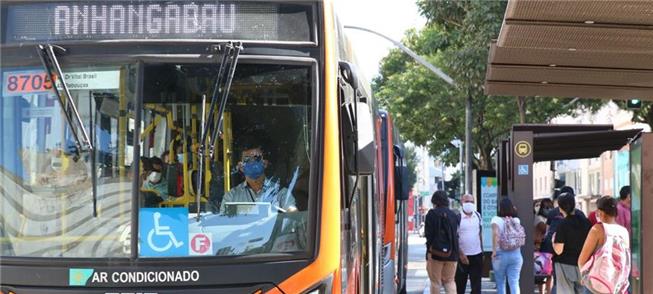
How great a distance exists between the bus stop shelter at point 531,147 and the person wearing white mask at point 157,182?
27.8ft

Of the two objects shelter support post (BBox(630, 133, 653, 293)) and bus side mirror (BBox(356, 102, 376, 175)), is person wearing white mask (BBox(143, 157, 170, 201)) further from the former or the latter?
shelter support post (BBox(630, 133, 653, 293))

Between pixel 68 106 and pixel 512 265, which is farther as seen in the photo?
pixel 512 265

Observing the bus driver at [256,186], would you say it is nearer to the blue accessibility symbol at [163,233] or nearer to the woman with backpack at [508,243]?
the blue accessibility symbol at [163,233]

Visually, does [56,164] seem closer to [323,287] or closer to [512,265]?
[323,287]

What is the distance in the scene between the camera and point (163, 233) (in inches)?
214

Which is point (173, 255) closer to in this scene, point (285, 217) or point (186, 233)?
point (186, 233)

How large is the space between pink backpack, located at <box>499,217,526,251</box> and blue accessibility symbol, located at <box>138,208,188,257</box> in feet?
25.6

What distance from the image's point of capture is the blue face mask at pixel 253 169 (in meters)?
5.55

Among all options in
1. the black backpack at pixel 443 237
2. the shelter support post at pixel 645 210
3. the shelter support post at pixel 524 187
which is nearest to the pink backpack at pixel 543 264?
the shelter support post at pixel 524 187

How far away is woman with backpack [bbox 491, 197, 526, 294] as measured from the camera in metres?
12.5

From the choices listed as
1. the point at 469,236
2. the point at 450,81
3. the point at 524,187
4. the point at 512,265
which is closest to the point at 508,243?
the point at 512,265

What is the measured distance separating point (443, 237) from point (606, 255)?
13.8 feet

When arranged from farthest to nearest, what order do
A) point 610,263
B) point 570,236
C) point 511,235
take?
point 511,235, point 570,236, point 610,263

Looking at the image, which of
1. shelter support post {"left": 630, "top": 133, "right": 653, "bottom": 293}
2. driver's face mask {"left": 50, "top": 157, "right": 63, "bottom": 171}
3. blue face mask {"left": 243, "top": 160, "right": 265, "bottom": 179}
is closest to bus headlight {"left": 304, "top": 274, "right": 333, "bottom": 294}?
blue face mask {"left": 243, "top": 160, "right": 265, "bottom": 179}
